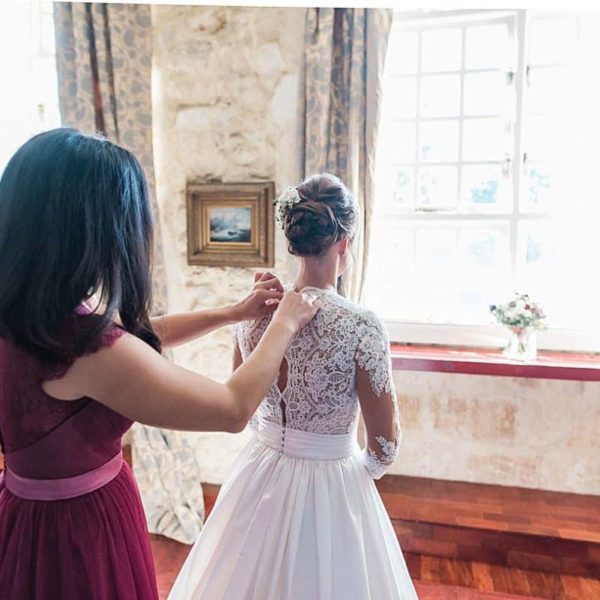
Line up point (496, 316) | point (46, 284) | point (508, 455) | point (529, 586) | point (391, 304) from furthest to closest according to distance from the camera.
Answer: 1. point (391, 304)
2. point (508, 455)
3. point (496, 316)
4. point (529, 586)
5. point (46, 284)

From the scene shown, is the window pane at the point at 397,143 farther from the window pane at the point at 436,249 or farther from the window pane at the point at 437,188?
the window pane at the point at 436,249

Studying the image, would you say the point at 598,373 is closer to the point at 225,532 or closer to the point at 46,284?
the point at 225,532

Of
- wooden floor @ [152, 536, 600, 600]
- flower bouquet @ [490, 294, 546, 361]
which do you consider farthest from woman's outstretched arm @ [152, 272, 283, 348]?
flower bouquet @ [490, 294, 546, 361]

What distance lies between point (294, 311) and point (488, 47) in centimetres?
227

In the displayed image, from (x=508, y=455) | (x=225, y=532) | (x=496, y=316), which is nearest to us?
(x=225, y=532)

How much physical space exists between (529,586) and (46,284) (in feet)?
7.67

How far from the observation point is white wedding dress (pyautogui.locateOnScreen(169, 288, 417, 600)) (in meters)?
1.26

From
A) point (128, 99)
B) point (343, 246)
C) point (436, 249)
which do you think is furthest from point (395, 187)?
point (343, 246)

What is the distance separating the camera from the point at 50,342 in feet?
2.61

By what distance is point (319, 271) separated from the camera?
1.38 meters

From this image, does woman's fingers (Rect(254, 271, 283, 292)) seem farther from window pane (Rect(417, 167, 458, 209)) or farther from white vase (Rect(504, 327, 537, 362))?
window pane (Rect(417, 167, 458, 209))

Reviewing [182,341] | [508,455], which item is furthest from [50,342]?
[508,455]

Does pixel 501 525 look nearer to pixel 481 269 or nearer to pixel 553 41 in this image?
pixel 481 269

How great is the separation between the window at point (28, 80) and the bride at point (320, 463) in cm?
236
